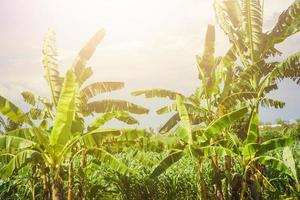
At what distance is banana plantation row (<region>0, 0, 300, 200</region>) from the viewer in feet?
28.6

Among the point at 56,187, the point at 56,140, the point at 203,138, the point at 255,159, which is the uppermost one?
the point at 56,140

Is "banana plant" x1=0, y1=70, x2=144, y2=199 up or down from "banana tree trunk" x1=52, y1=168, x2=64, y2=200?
up

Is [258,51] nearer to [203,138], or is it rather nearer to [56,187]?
[203,138]

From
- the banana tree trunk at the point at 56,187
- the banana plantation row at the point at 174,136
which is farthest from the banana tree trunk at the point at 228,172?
the banana tree trunk at the point at 56,187

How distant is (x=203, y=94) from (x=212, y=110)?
69 cm

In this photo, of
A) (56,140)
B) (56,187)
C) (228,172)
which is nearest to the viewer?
(56,140)

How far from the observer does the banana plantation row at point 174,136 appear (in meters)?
8.70

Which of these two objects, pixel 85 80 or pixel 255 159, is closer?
pixel 255 159

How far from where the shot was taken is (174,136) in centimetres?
1141

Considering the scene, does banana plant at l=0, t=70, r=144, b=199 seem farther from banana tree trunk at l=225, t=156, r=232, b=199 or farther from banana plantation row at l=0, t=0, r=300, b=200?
banana tree trunk at l=225, t=156, r=232, b=199

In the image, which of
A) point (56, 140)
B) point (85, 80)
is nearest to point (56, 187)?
point (56, 140)

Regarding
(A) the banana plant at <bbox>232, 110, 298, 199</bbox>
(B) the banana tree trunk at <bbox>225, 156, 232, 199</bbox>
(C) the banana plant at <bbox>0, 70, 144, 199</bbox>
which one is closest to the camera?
(C) the banana plant at <bbox>0, 70, 144, 199</bbox>

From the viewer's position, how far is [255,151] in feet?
28.7

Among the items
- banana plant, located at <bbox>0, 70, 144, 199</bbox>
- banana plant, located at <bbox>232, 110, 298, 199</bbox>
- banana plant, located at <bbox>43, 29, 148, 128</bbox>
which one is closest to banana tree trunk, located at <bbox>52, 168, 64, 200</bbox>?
banana plant, located at <bbox>0, 70, 144, 199</bbox>
